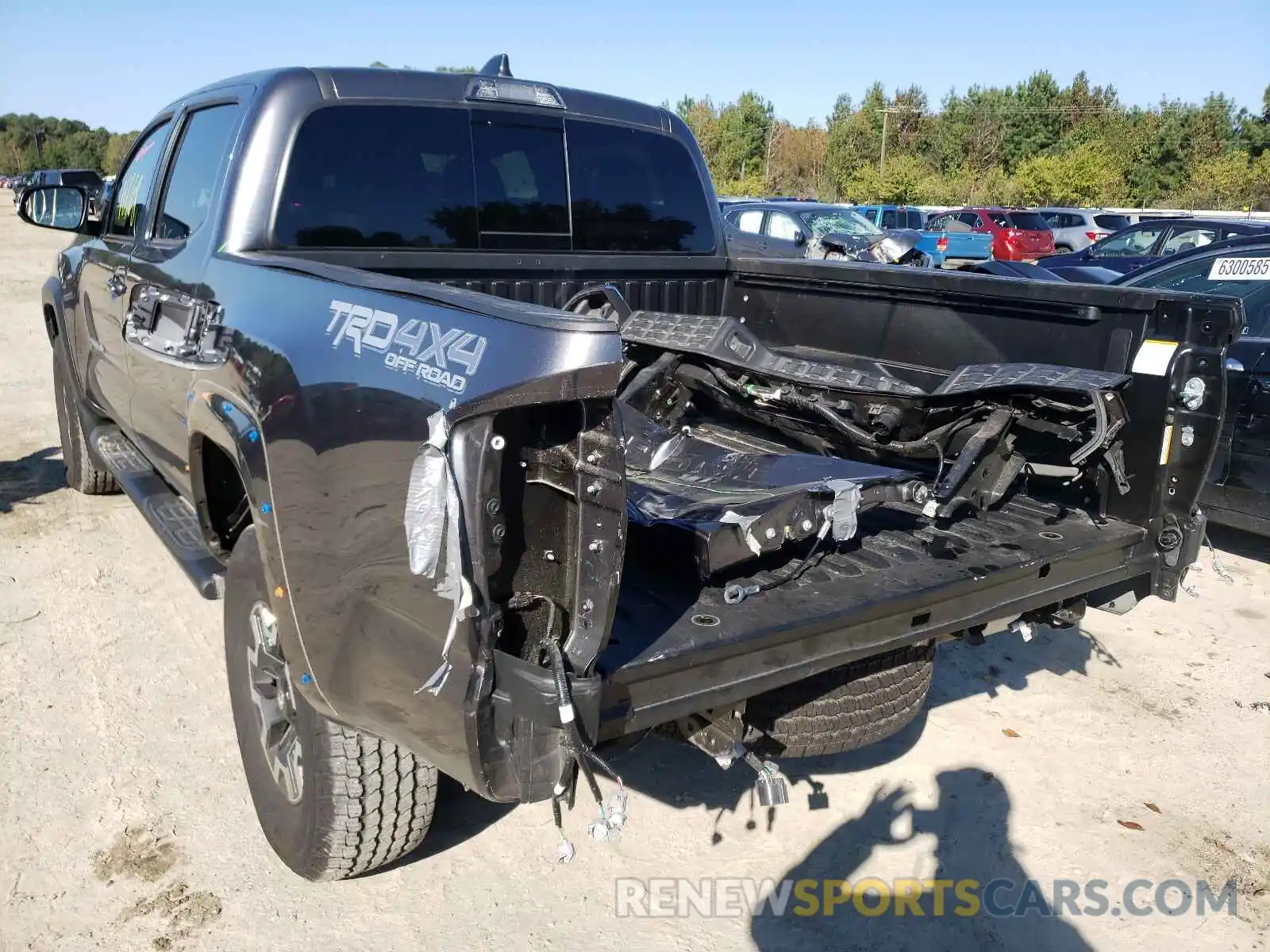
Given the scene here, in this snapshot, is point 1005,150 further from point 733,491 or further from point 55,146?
point 55,146

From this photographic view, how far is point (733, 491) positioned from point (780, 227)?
1363cm

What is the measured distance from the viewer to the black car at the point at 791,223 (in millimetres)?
15062

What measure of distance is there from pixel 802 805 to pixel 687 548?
1.31 metres

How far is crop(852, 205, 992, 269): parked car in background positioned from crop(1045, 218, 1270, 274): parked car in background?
6923mm

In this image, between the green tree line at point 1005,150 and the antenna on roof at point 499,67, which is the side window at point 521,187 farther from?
the green tree line at point 1005,150

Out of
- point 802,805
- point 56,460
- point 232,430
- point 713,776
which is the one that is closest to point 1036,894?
point 802,805

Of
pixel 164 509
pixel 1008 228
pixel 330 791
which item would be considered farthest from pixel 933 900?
pixel 1008 228

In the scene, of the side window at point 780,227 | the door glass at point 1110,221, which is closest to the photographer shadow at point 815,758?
the side window at point 780,227

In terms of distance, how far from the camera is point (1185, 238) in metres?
13.0

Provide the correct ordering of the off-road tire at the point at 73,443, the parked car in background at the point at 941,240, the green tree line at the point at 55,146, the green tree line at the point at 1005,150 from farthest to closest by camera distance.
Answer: the green tree line at the point at 55,146 < the green tree line at the point at 1005,150 < the parked car in background at the point at 941,240 < the off-road tire at the point at 73,443

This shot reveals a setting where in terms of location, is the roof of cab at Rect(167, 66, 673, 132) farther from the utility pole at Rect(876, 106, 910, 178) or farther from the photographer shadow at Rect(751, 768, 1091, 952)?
the utility pole at Rect(876, 106, 910, 178)

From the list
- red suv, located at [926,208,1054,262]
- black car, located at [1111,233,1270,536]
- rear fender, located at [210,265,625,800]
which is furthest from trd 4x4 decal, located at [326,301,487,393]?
red suv, located at [926,208,1054,262]

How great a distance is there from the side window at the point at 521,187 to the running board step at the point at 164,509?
60.4 inches

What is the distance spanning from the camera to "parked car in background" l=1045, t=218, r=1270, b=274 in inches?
491
